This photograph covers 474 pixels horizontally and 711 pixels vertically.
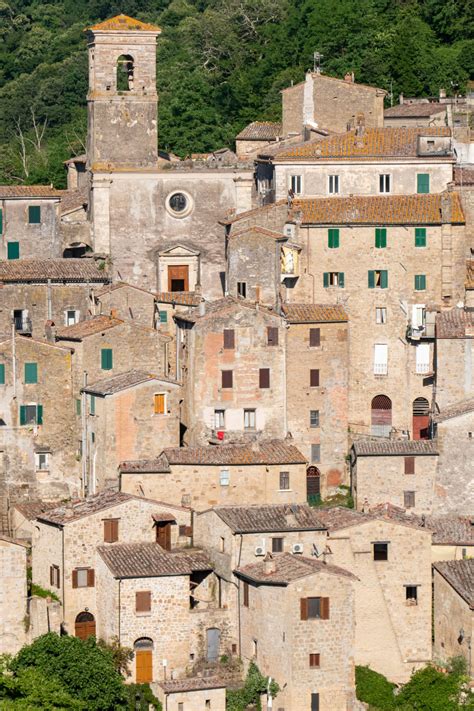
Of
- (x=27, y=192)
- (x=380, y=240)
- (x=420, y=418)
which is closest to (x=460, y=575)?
(x=420, y=418)

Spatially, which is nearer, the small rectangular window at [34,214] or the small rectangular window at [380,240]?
the small rectangular window at [380,240]

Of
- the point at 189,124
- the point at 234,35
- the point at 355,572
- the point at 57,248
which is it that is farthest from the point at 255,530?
the point at 234,35

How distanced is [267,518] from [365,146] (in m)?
16.2

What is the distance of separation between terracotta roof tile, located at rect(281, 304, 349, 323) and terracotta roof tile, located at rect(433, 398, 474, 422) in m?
4.33

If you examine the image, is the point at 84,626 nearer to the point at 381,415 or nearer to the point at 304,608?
the point at 304,608

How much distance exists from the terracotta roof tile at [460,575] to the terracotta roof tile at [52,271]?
649 inches

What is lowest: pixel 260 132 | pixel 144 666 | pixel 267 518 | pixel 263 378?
pixel 144 666

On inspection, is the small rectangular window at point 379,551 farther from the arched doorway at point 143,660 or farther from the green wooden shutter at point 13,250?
the green wooden shutter at point 13,250

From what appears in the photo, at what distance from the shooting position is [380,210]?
7006cm

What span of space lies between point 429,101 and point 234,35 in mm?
12846

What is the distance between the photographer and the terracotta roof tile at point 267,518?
61344 mm

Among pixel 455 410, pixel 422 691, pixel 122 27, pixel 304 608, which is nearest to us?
pixel 304 608

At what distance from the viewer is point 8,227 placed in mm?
74438

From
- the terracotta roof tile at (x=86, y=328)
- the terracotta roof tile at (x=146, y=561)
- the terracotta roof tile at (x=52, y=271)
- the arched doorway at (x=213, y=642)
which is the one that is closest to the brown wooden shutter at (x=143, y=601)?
the terracotta roof tile at (x=146, y=561)
